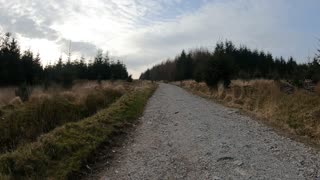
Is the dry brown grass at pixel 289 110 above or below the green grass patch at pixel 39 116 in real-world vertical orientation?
above

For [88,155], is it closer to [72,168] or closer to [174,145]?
[72,168]

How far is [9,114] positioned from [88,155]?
7896 mm

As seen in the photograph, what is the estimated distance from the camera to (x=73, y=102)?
1855 cm

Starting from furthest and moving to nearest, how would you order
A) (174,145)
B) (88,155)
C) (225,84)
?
(225,84), (174,145), (88,155)

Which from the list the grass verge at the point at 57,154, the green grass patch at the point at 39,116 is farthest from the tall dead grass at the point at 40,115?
the grass verge at the point at 57,154

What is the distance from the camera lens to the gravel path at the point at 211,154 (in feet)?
24.8

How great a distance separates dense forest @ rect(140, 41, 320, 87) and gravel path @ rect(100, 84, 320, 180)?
9.13 metres

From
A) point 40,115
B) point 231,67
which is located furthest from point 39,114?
point 231,67

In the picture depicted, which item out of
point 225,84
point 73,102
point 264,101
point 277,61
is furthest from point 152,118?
point 277,61

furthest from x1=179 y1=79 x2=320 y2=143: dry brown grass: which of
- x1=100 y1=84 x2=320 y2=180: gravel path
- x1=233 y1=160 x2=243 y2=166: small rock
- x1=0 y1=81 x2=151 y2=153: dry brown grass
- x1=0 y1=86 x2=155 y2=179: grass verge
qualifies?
x1=0 y1=81 x2=151 y2=153: dry brown grass

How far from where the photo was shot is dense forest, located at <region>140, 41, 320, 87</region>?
2725cm

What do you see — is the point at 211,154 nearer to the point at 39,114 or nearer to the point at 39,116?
the point at 39,116

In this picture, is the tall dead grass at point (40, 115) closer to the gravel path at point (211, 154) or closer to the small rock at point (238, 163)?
the gravel path at point (211, 154)

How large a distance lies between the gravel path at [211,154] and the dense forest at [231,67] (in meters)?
9.13
